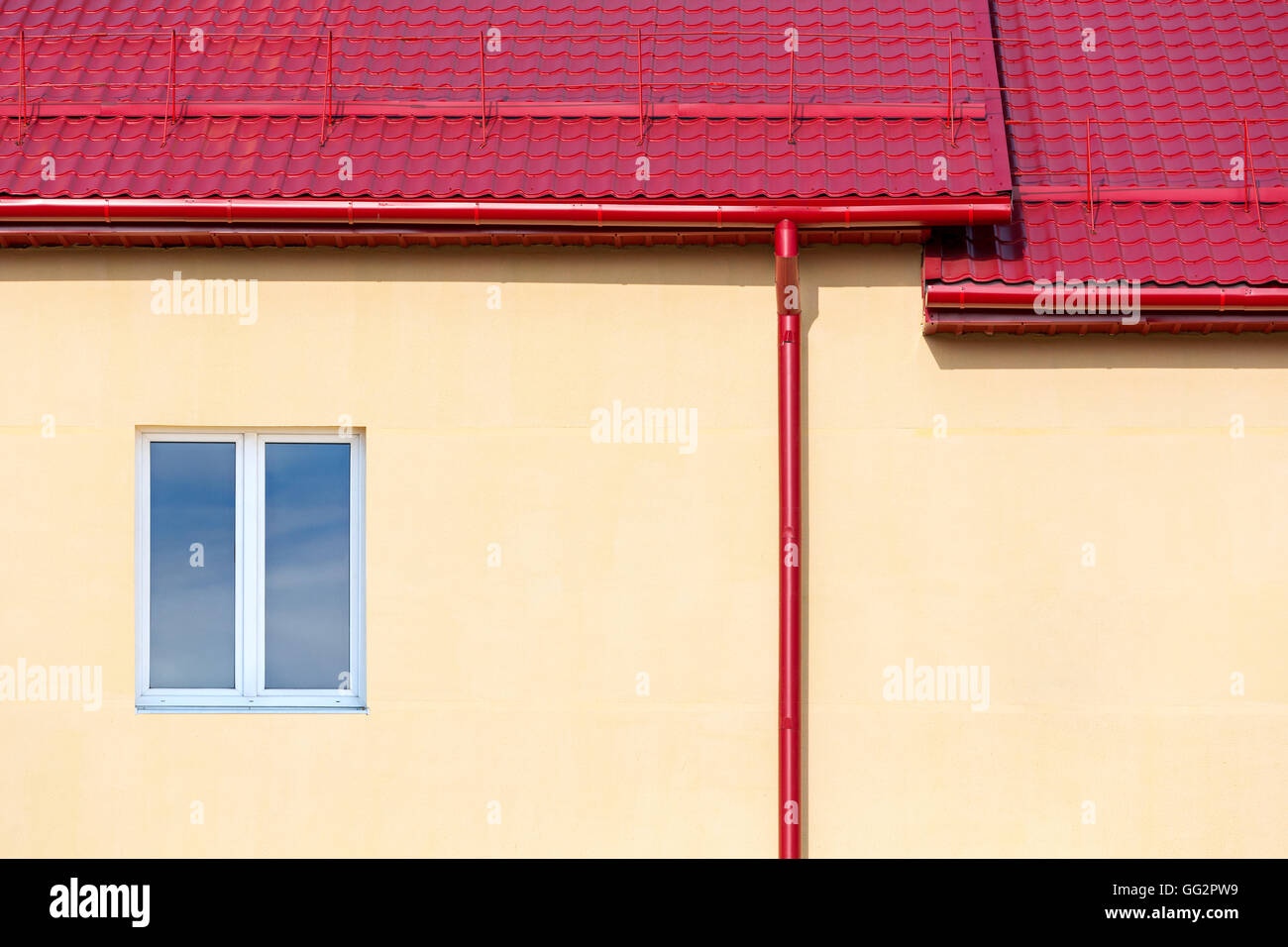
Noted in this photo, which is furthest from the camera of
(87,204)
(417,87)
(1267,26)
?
(1267,26)

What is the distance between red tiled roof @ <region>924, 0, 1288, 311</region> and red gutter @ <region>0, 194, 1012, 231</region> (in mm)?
287

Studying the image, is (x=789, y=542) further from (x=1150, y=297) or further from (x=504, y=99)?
(x=504, y=99)

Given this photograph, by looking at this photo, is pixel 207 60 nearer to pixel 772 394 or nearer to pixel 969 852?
pixel 772 394

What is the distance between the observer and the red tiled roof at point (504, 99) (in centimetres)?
577

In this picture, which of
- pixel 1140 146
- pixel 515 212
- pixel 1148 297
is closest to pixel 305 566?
pixel 515 212

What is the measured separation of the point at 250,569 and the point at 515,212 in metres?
2.18

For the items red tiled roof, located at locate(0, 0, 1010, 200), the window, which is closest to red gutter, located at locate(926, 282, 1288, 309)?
red tiled roof, located at locate(0, 0, 1010, 200)

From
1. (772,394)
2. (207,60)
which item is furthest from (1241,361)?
(207,60)

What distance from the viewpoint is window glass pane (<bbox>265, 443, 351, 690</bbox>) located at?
5.87 m

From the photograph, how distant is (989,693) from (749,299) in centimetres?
226

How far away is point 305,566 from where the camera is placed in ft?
19.4

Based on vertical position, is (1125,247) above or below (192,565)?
above

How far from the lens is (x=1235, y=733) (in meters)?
5.71

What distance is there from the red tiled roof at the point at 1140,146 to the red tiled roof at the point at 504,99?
403 mm
